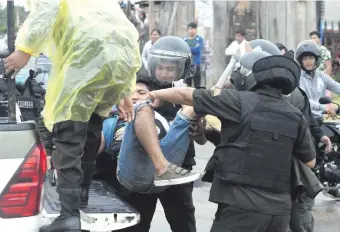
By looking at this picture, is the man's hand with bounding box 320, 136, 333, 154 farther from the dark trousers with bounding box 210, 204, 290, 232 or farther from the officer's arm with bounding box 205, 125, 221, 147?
the dark trousers with bounding box 210, 204, 290, 232

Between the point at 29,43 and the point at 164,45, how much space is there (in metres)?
1.57

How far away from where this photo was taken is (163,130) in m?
5.12

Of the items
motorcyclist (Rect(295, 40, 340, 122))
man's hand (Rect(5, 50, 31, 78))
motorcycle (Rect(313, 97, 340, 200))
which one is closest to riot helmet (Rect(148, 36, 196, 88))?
man's hand (Rect(5, 50, 31, 78))

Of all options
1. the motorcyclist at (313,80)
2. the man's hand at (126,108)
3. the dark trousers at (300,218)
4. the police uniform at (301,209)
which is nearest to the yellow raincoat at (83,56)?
the man's hand at (126,108)

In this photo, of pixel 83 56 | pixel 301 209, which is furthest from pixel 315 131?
pixel 83 56

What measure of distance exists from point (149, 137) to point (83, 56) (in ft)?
2.66

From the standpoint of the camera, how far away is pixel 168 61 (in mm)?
5285

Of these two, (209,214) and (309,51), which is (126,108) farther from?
(209,214)

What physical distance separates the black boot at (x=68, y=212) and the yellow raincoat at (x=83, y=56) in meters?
0.41

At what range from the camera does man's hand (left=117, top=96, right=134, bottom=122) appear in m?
4.59

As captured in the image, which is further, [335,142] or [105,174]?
[335,142]

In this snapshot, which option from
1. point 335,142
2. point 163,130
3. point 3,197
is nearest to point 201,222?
point 335,142

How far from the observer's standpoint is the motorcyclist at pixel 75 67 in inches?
162

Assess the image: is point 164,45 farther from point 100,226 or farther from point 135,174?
point 100,226
